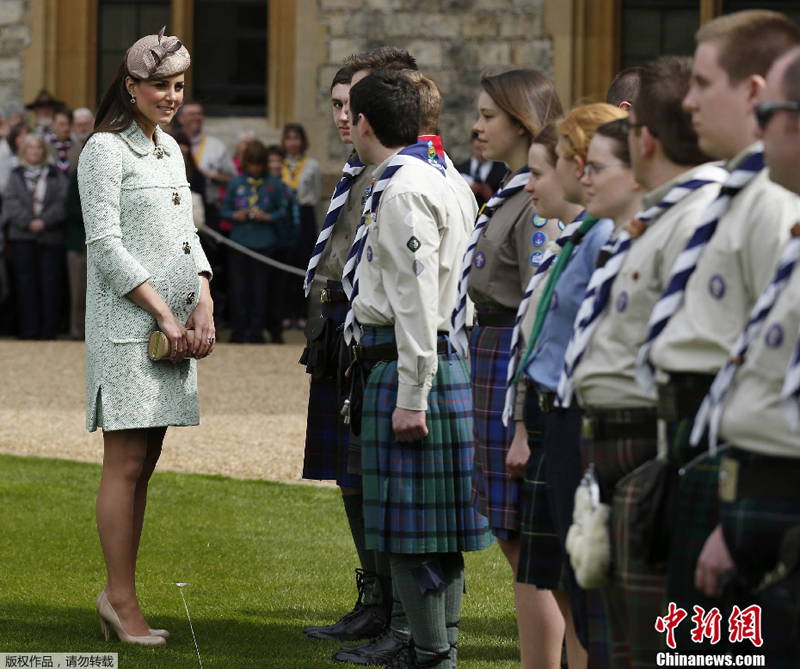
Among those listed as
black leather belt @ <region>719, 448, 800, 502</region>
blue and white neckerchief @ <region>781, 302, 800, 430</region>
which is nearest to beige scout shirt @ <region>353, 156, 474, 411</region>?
black leather belt @ <region>719, 448, 800, 502</region>

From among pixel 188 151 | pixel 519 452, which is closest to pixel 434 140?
pixel 519 452

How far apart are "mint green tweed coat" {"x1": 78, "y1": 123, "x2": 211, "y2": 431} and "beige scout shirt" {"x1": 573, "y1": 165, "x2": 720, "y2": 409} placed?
2.09m

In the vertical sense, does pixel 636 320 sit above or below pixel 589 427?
above

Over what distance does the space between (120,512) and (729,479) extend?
2.72 metres

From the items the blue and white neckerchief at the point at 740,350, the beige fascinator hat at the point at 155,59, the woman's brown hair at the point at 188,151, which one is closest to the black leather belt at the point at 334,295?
the beige fascinator hat at the point at 155,59

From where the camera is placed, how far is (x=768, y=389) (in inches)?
95.7

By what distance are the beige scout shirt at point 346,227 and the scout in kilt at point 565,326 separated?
149 cm

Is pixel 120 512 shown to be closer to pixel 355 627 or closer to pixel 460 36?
pixel 355 627

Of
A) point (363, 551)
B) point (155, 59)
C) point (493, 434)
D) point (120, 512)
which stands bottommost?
point (363, 551)

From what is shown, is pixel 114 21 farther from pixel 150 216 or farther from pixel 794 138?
pixel 794 138

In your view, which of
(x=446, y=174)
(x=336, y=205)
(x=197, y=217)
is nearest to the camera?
(x=446, y=174)

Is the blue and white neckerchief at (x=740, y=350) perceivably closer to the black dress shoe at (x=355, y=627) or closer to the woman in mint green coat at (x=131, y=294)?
the woman in mint green coat at (x=131, y=294)

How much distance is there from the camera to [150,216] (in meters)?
4.73

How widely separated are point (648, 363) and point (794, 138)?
606 mm
